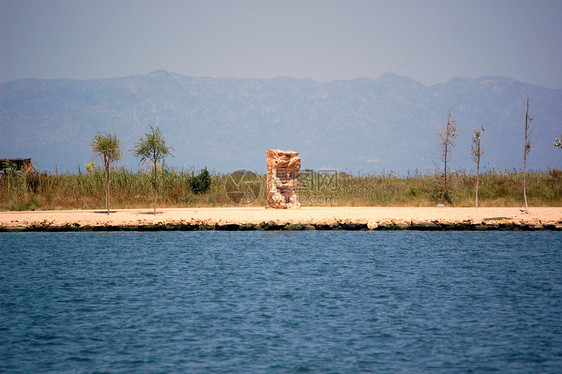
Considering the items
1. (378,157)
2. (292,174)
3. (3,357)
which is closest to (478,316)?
(3,357)

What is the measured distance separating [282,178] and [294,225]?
5195mm

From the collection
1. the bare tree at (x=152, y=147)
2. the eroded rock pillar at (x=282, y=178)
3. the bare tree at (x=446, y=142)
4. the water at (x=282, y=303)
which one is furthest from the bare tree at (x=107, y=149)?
the bare tree at (x=446, y=142)

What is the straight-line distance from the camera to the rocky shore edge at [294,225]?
24.0 meters

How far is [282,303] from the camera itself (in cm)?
1460

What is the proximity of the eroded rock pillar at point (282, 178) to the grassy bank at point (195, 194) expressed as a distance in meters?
3.70

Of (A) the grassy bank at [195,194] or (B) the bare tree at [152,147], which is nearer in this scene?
(B) the bare tree at [152,147]

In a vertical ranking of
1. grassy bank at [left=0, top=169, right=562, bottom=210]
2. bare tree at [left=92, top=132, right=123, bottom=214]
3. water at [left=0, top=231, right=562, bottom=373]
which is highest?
bare tree at [left=92, top=132, right=123, bottom=214]

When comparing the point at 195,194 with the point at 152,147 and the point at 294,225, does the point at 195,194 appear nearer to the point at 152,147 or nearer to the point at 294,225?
the point at 152,147

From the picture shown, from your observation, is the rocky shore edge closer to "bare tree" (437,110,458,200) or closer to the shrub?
"bare tree" (437,110,458,200)

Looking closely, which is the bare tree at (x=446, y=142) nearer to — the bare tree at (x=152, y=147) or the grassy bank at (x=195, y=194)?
the grassy bank at (x=195, y=194)

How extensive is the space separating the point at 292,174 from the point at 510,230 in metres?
9.96

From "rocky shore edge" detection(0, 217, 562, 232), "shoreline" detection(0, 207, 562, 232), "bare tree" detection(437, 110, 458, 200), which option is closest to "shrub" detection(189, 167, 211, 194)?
"shoreline" detection(0, 207, 562, 232)

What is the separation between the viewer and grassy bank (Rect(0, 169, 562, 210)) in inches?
1256

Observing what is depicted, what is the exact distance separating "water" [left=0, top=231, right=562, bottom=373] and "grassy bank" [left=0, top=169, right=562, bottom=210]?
27.9 ft
